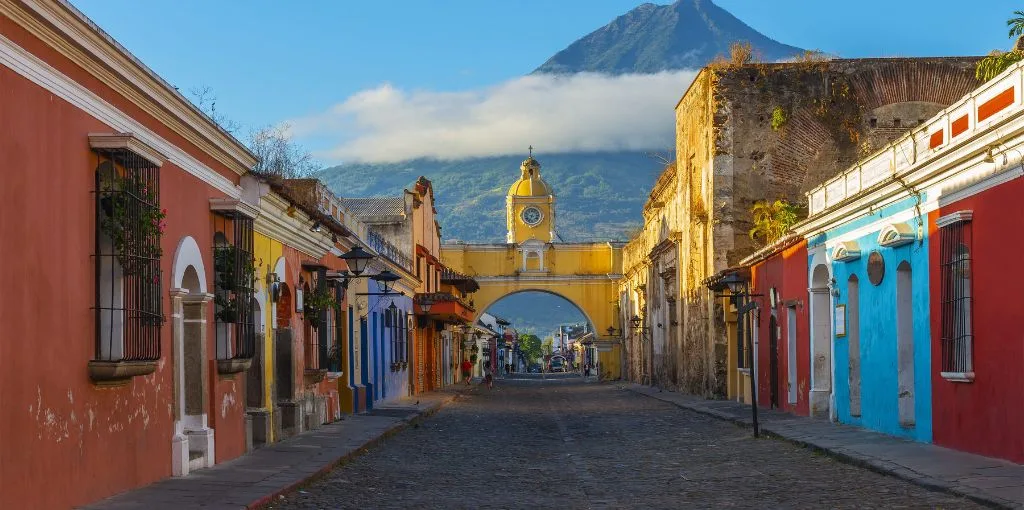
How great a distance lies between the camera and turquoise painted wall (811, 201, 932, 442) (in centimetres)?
1459

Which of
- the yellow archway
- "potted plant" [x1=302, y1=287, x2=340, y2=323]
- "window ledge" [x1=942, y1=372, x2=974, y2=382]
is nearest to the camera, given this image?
"window ledge" [x1=942, y1=372, x2=974, y2=382]

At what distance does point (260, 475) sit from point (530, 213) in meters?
67.1

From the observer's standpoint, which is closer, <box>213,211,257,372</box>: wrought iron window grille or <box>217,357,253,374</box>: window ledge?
<box>217,357,253,374</box>: window ledge

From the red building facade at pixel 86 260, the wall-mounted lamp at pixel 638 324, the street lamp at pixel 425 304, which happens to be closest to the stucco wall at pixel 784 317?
the street lamp at pixel 425 304

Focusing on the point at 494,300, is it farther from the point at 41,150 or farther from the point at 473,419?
the point at 41,150

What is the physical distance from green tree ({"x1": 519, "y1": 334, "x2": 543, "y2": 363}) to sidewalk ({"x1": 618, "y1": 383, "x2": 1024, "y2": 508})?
129747 millimetres

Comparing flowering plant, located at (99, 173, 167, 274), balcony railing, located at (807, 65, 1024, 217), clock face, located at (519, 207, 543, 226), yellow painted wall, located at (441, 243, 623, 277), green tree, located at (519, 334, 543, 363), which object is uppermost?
clock face, located at (519, 207, 543, 226)

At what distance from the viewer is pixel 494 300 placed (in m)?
66.9

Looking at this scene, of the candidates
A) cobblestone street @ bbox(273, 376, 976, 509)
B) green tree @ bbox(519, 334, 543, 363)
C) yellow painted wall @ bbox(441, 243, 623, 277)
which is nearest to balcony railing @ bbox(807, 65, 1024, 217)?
cobblestone street @ bbox(273, 376, 976, 509)

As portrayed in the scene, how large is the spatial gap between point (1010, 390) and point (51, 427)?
8.25 metres

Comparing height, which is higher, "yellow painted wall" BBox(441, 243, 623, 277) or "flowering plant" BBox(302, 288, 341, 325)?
"yellow painted wall" BBox(441, 243, 623, 277)

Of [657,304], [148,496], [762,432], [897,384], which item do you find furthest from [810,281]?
[657,304]

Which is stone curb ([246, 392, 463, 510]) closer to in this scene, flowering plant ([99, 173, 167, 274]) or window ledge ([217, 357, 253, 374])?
window ledge ([217, 357, 253, 374])

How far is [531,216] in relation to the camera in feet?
257
